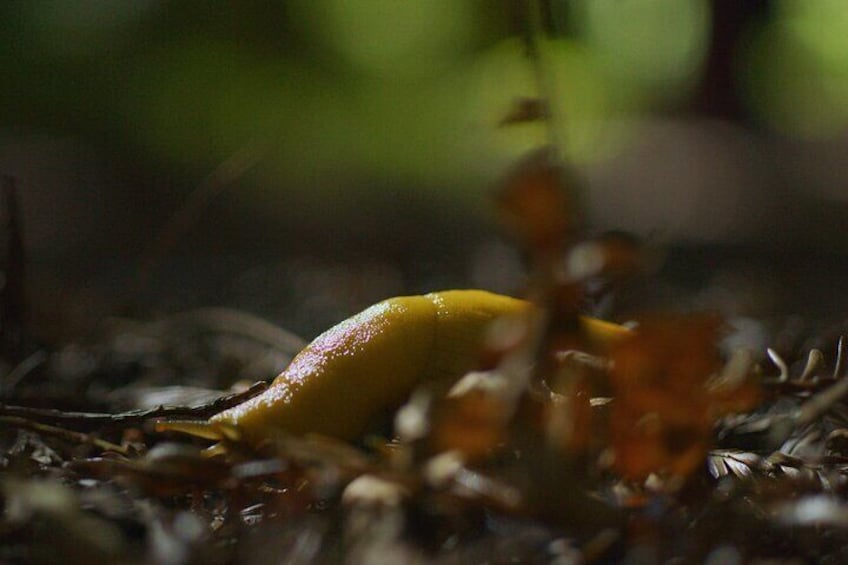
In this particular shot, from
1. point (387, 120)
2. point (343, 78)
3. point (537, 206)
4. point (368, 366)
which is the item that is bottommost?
point (387, 120)

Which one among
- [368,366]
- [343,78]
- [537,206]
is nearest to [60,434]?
[368,366]

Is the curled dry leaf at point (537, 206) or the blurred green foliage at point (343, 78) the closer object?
the curled dry leaf at point (537, 206)

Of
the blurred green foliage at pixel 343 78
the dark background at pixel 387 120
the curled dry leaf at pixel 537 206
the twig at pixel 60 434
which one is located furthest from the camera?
the blurred green foliage at pixel 343 78

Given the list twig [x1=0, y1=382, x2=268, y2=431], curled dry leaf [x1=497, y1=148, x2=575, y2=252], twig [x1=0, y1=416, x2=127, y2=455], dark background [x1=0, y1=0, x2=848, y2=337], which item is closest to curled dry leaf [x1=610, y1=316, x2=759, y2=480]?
→ curled dry leaf [x1=497, y1=148, x2=575, y2=252]

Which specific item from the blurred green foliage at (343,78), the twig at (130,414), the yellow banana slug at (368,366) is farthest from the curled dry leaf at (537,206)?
the blurred green foliage at (343,78)

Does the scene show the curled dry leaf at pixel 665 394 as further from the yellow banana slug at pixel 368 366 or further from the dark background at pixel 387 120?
the dark background at pixel 387 120

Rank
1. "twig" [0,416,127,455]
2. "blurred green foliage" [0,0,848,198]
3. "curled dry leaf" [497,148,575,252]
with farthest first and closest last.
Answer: "blurred green foliage" [0,0,848,198] → "twig" [0,416,127,455] → "curled dry leaf" [497,148,575,252]

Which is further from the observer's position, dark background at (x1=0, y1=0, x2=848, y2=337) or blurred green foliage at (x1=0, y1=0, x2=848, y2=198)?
blurred green foliage at (x1=0, y1=0, x2=848, y2=198)

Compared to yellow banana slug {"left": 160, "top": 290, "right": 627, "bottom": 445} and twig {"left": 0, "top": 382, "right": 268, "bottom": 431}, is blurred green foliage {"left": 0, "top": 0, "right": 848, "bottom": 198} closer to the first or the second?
yellow banana slug {"left": 160, "top": 290, "right": 627, "bottom": 445}

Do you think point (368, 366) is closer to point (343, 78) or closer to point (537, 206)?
point (537, 206)

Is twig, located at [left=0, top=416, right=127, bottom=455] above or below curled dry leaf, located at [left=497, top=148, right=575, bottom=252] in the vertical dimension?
below
